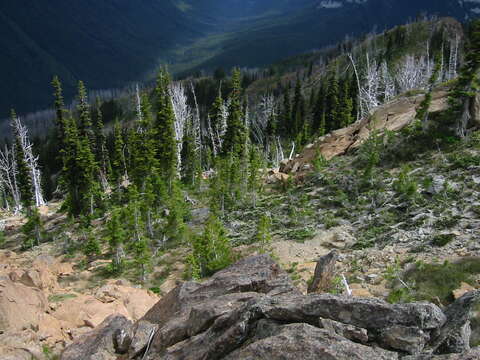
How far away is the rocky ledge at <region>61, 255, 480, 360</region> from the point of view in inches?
247

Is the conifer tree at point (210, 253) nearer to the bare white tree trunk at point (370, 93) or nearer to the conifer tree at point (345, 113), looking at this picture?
the bare white tree trunk at point (370, 93)

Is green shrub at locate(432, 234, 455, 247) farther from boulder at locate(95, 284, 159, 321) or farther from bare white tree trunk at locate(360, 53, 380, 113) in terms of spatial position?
bare white tree trunk at locate(360, 53, 380, 113)

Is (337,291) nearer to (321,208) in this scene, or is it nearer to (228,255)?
(228,255)

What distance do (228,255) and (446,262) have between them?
1283cm

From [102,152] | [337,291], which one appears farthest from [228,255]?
[102,152]

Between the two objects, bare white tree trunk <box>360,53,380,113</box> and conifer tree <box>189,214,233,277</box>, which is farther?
bare white tree trunk <box>360,53,380,113</box>

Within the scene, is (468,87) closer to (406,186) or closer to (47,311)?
(406,186)

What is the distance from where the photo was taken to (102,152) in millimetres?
61625

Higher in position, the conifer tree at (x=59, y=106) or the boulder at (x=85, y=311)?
the conifer tree at (x=59, y=106)

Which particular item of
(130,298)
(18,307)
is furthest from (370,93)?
(18,307)

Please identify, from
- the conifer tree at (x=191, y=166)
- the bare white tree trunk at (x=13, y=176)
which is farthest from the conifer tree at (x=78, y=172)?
the bare white tree trunk at (x=13, y=176)

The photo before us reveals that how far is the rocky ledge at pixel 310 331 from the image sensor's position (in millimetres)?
6270

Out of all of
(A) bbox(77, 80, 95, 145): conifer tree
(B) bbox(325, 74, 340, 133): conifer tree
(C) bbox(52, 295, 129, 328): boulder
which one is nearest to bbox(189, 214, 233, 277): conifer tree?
(C) bbox(52, 295, 129, 328): boulder

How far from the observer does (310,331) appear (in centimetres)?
677
